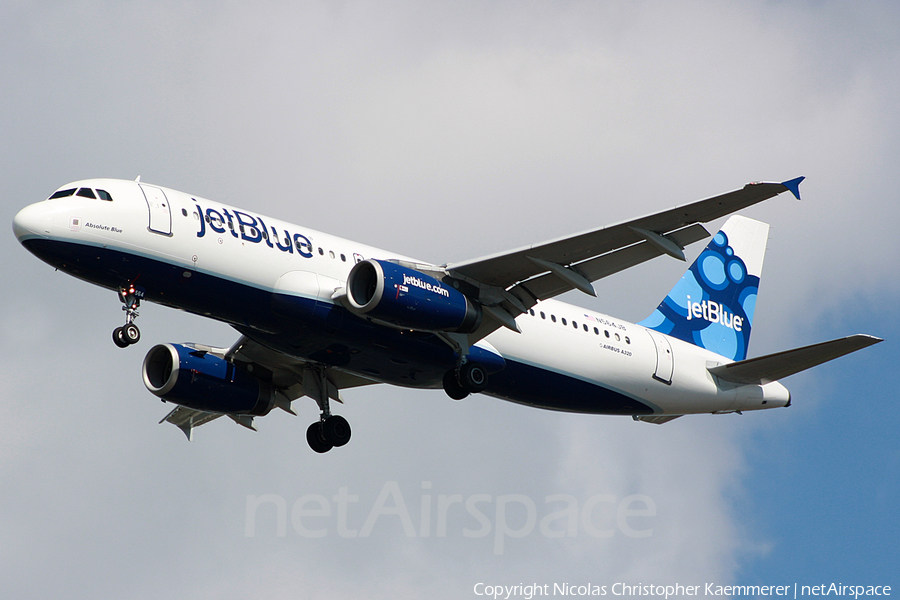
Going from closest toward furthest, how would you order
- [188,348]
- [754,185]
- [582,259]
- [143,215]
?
[754,185], [143,215], [582,259], [188,348]

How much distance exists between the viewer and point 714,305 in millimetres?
37438

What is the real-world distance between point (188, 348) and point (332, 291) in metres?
6.82

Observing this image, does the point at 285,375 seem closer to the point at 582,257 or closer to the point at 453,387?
the point at 453,387

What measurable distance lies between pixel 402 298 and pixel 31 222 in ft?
27.3

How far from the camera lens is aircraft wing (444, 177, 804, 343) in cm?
2458

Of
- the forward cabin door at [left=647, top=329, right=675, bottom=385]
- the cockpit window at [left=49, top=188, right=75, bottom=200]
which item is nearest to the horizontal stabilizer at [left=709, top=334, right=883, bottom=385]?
the forward cabin door at [left=647, top=329, right=675, bottom=385]

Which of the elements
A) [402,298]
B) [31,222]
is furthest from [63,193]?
[402,298]

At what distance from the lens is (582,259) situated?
88.8 ft

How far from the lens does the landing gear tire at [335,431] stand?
31812 mm

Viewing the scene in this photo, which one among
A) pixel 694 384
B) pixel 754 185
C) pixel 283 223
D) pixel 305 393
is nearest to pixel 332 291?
pixel 283 223

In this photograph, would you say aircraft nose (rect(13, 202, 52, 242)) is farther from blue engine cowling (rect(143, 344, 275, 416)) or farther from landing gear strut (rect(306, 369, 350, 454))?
landing gear strut (rect(306, 369, 350, 454))

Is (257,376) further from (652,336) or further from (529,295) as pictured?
(652,336)

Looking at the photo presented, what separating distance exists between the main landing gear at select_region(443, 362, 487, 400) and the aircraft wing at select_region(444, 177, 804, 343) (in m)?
0.83

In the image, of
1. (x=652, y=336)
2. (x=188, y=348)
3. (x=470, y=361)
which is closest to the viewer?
(x=470, y=361)
